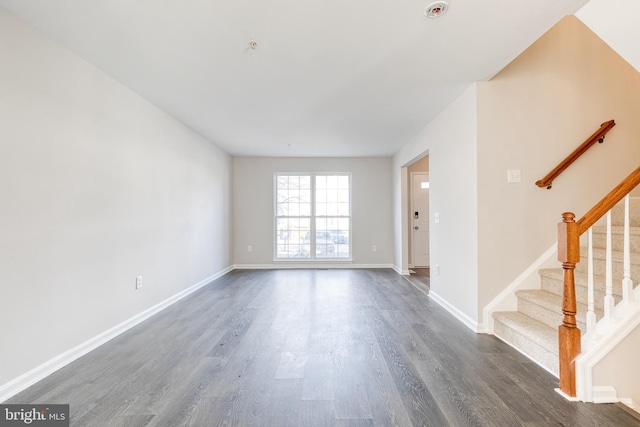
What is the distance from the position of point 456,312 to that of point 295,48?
2914 millimetres

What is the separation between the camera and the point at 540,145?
2.60 m

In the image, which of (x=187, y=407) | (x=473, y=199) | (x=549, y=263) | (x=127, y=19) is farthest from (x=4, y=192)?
(x=549, y=263)

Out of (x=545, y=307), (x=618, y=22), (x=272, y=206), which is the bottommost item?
(x=545, y=307)

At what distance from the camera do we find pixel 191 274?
4082 millimetres

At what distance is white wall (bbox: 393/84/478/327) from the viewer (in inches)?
106

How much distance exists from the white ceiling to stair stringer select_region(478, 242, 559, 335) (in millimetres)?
1728

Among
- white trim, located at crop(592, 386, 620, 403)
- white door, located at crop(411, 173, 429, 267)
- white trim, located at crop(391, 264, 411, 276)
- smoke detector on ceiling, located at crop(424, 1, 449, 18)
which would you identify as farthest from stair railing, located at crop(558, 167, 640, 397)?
white door, located at crop(411, 173, 429, 267)

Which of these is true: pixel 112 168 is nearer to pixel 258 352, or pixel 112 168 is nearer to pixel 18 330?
pixel 18 330

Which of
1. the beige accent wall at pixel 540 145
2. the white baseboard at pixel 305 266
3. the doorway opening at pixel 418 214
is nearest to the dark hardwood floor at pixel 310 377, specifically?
the beige accent wall at pixel 540 145

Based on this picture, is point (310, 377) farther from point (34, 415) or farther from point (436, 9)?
point (436, 9)

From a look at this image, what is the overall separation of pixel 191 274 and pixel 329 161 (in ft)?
11.3

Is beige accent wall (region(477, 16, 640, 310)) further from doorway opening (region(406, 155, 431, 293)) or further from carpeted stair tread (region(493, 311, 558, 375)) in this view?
doorway opening (region(406, 155, 431, 293))

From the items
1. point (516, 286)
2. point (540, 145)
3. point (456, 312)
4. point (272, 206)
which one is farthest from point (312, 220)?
point (540, 145)

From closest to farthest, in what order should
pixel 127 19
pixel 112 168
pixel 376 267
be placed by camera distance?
pixel 127 19
pixel 112 168
pixel 376 267
